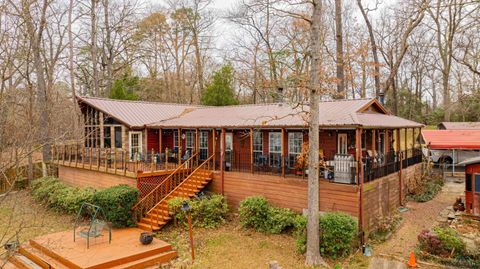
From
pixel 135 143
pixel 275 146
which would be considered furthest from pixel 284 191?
pixel 135 143

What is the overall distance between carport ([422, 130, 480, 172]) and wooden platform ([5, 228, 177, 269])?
727 inches

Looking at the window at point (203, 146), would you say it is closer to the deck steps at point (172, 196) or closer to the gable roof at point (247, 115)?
the gable roof at point (247, 115)

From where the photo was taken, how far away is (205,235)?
12.0 m

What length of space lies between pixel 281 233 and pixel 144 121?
9621 mm

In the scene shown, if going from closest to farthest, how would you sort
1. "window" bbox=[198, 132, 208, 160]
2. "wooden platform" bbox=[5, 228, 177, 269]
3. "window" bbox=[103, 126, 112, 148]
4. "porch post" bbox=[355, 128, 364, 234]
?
"wooden platform" bbox=[5, 228, 177, 269]
"porch post" bbox=[355, 128, 364, 234]
"window" bbox=[103, 126, 112, 148]
"window" bbox=[198, 132, 208, 160]

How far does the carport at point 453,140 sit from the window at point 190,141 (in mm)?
15064

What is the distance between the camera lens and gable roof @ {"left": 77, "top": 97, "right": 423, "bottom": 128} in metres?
12.6

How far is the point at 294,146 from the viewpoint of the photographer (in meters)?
14.4

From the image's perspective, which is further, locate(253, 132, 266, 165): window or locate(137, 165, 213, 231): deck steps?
locate(253, 132, 266, 165): window

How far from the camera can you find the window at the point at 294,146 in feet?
46.6

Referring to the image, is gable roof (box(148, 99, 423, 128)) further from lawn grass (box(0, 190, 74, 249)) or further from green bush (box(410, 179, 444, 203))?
lawn grass (box(0, 190, 74, 249))

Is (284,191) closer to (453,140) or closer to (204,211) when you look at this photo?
(204,211)

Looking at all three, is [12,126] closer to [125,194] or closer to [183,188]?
[125,194]

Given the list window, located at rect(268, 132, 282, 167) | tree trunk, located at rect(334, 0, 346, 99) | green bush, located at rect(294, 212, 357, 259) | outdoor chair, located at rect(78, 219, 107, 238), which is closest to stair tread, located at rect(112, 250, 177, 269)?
outdoor chair, located at rect(78, 219, 107, 238)
